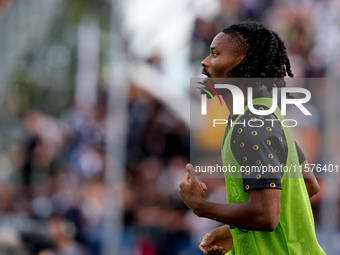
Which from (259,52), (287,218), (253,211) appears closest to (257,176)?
(253,211)

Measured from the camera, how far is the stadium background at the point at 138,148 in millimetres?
7105

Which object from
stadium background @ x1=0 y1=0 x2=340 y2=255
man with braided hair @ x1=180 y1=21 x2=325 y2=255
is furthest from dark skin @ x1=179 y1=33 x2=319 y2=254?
stadium background @ x1=0 y1=0 x2=340 y2=255

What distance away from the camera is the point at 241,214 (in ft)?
8.86

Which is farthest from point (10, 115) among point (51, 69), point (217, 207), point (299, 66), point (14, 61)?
point (217, 207)

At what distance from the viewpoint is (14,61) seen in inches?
513

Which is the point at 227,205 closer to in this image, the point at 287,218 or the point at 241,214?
the point at 241,214

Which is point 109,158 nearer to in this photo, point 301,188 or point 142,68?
point 142,68

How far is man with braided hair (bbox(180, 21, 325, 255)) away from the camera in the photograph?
2.67 meters

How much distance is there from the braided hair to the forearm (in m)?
0.62

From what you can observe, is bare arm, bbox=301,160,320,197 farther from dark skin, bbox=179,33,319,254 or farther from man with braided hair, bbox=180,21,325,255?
man with braided hair, bbox=180,21,325,255

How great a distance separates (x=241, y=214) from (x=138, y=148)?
21.0 ft

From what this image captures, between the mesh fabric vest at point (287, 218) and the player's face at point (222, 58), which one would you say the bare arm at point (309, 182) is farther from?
the player's face at point (222, 58)

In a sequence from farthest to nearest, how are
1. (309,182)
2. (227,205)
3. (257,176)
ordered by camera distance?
(309,182), (227,205), (257,176)

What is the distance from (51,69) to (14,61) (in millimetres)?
1586
